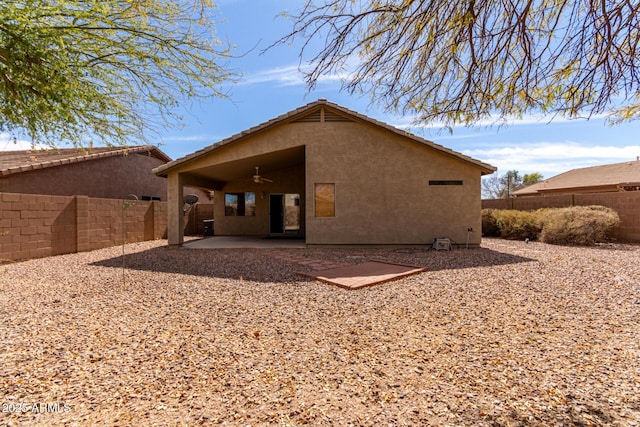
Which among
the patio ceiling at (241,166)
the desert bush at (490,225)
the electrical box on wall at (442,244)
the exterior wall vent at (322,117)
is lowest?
the electrical box on wall at (442,244)

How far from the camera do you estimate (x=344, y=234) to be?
1058 cm

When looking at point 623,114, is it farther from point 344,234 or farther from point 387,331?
point 344,234

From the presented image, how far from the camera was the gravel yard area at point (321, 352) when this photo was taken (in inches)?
86.3

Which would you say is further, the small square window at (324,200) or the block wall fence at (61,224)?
the small square window at (324,200)

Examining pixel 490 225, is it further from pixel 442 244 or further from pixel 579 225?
pixel 442 244

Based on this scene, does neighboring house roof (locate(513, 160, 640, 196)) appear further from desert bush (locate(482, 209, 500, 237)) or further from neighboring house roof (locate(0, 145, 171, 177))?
neighboring house roof (locate(0, 145, 171, 177))

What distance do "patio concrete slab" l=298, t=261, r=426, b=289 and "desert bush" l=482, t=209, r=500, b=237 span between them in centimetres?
992

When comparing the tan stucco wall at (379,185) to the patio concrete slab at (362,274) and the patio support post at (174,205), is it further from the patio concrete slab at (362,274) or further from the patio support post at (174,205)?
the patio concrete slab at (362,274)

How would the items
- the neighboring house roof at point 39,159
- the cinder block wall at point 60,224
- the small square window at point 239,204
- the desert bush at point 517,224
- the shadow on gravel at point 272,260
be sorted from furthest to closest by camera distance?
→ the small square window at point 239,204, the desert bush at point 517,224, the neighboring house roof at point 39,159, the cinder block wall at point 60,224, the shadow on gravel at point 272,260

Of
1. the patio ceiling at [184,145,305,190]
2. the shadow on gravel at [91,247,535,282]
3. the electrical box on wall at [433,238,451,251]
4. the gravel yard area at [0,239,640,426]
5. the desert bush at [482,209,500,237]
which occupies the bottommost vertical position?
the gravel yard area at [0,239,640,426]

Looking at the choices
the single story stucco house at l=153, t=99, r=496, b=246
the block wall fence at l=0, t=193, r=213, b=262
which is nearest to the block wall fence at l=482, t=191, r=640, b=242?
the single story stucco house at l=153, t=99, r=496, b=246

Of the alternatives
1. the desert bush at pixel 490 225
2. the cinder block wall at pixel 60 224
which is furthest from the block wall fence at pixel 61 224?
the desert bush at pixel 490 225

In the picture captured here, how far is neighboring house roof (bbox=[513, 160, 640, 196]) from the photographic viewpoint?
19062 millimetres

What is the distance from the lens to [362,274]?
665cm
